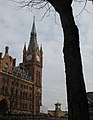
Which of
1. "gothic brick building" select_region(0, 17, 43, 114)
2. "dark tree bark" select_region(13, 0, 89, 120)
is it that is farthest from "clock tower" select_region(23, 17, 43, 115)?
"dark tree bark" select_region(13, 0, 89, 120)

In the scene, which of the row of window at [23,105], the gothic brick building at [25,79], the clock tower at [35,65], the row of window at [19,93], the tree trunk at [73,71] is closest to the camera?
the tree trunk at [73,71]

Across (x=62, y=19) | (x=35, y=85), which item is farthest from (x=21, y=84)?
(x=62, y=19)

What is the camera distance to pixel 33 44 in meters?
78.4

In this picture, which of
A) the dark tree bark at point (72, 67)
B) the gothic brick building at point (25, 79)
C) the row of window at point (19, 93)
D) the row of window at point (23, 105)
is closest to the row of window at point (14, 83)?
the gothic brick building at point (25, 79)

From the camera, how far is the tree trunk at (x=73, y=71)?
14.4ft

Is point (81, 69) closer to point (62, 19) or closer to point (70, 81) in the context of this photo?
point (70, 81)

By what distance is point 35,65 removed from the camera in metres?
76.4

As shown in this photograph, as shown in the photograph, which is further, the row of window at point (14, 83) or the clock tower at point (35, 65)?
the clock tower at point (35, 65)

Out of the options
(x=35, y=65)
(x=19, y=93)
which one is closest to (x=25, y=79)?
(x=19, y=93)

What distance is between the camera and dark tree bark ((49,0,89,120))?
14.5 feet

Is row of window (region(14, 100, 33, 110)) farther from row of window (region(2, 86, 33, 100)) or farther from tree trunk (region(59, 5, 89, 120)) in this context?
tree trunk (region(59, 5, 89, 120))

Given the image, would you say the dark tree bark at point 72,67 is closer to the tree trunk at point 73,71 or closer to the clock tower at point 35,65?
the tree trunk at point 73,71

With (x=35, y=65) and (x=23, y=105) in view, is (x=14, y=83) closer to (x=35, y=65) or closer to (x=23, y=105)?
(x=23, y=105)

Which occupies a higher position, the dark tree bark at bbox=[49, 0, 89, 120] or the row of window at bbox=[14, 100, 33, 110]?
the row of window at bbox=[14, 100, 33, 110]
